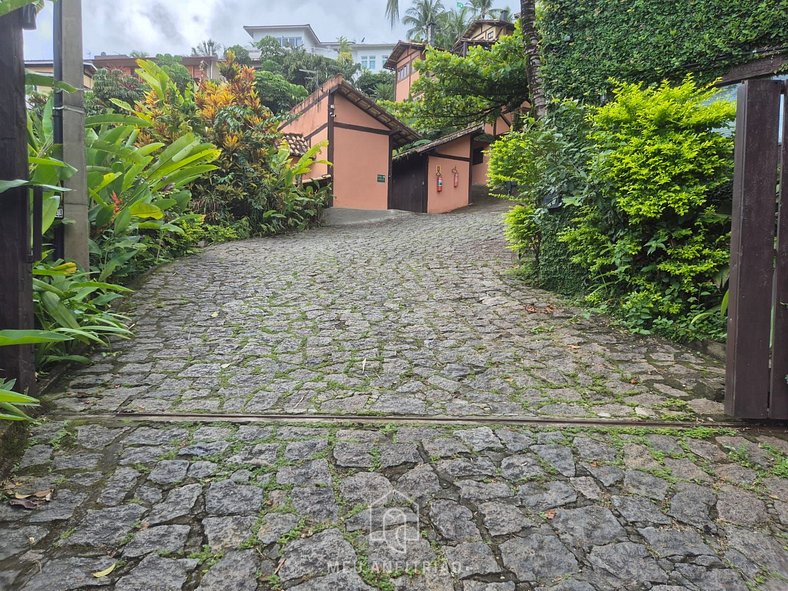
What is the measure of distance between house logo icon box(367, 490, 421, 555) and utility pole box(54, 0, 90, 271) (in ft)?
11.6

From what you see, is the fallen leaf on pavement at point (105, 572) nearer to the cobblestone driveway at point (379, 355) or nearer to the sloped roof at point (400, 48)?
the cobblestone driveway at point (379, 355)

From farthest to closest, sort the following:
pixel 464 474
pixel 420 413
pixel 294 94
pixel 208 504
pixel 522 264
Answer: pixel 294 94
pixel 522 264
pixel 420 413
pixel 464 474
pixel 208 504

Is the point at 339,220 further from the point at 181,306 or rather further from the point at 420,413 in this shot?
the point at 420,413

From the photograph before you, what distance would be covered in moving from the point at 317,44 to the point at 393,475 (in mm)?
62123

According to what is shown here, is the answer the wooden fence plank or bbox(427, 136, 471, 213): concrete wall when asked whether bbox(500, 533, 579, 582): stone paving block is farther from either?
bbox(427, 136, 471, 213): concrete wall

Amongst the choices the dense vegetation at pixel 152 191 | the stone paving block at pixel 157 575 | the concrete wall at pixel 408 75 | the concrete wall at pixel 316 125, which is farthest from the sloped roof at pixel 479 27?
the stone paving block at pixel 157 575

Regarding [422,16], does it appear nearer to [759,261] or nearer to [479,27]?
[479,27]

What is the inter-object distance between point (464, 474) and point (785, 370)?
6.50ft

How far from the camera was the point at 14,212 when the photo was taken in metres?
2.98

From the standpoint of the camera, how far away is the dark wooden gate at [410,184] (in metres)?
19.9

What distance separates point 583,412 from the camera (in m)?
3.27

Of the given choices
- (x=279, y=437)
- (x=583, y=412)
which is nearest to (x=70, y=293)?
(x=279, y=437)

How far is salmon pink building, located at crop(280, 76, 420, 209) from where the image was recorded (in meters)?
16.4

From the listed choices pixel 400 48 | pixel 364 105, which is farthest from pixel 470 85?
pixel 400 48
